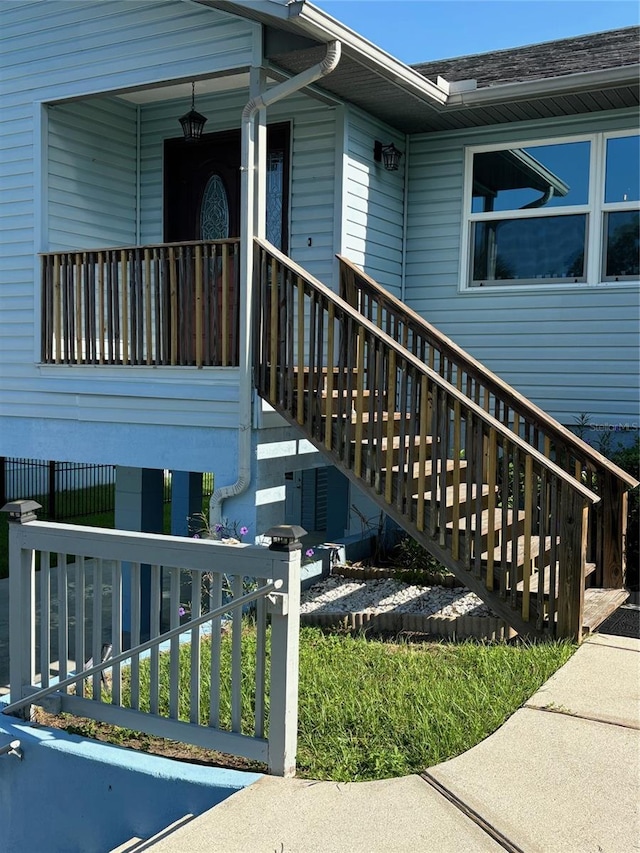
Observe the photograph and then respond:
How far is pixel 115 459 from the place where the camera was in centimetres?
776

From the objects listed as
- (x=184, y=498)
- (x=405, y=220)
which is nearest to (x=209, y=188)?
(x=405, y=220)

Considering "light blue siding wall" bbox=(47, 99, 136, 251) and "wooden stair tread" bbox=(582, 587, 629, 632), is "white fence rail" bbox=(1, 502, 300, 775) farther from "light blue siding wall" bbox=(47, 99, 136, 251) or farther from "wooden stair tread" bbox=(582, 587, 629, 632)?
"light blue siding wall" bbox=(47, 99, 136, 251)

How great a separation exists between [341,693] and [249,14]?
16.5ft

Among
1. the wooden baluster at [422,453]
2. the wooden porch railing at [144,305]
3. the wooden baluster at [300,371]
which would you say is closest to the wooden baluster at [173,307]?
the wooden porch railing at [144,305]

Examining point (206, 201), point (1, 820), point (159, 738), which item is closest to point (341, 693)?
point (159, 738)

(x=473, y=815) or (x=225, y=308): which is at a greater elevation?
(x=225, y=308)

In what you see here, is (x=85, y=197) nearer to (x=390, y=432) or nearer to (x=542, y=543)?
(x=390, y=432)

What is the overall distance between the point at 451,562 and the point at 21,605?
2.72 meters

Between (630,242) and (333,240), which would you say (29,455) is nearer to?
(333,240)

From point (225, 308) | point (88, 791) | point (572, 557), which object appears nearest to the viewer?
point (88, 791)

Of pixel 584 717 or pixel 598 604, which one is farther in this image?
pixel 598 604

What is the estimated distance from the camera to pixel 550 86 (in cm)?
758

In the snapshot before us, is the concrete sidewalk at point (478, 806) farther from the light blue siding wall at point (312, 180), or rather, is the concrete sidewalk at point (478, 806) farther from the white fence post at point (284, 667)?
the light blue siding wall at point (312, 180)

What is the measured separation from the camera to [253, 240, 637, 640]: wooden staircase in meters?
5.21
